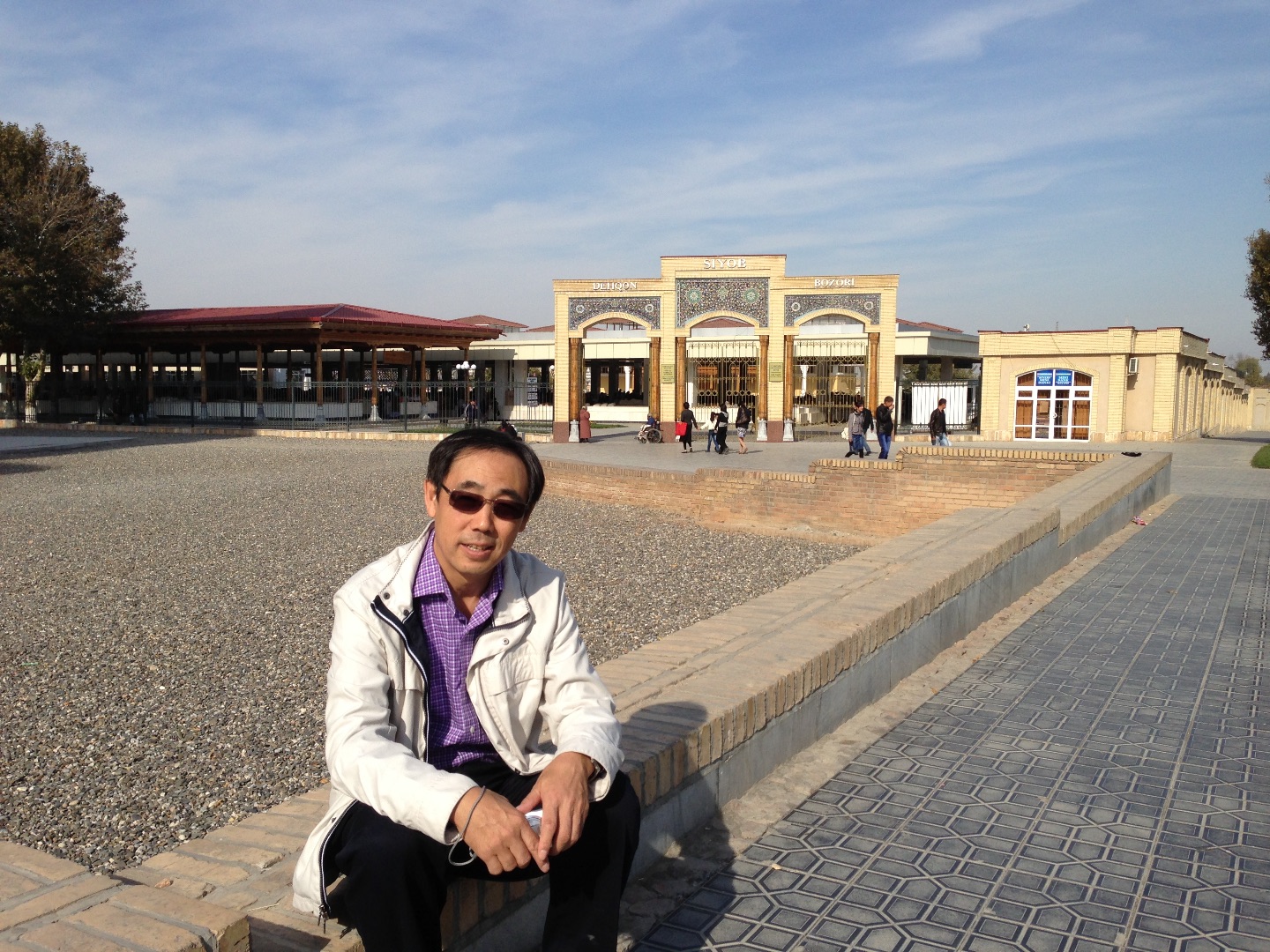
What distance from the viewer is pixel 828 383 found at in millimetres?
31766

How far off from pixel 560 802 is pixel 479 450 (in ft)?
2.60

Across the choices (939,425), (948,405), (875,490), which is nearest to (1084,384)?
(948,405)

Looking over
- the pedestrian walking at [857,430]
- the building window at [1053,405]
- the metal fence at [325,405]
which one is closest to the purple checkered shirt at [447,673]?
the pedestrian walking at [857,430]

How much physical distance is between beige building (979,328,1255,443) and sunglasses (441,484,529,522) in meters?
30.1

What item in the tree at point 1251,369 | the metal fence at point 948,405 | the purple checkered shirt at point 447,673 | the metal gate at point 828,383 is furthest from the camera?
the tree at point 1251,369

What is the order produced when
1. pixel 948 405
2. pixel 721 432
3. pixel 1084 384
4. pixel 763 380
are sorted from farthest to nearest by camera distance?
pixel 948 405 < pixel 1084 384 < pixel 763 380 < pixel 721 432

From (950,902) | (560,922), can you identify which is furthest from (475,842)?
(950,902)

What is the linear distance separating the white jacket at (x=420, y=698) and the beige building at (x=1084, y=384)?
30072mm

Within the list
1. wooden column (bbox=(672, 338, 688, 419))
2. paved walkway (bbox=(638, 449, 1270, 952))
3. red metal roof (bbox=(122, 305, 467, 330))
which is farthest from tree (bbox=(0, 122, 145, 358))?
paved walkway (bbox=(638, 449, 1270, 952))

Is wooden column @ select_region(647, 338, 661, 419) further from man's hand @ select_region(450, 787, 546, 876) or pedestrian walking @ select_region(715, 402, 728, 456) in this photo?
man's hand @ select_region(450, 787, 546, 876)

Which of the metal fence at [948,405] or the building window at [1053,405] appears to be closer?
the building window at [1053,405]

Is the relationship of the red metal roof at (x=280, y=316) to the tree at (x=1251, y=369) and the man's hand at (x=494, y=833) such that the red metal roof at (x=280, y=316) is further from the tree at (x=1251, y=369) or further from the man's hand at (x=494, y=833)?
the tree at (x=1251, y=369)

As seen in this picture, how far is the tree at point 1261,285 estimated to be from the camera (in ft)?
96.6

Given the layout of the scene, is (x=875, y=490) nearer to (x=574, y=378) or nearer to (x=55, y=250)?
(x=574, y=378)
